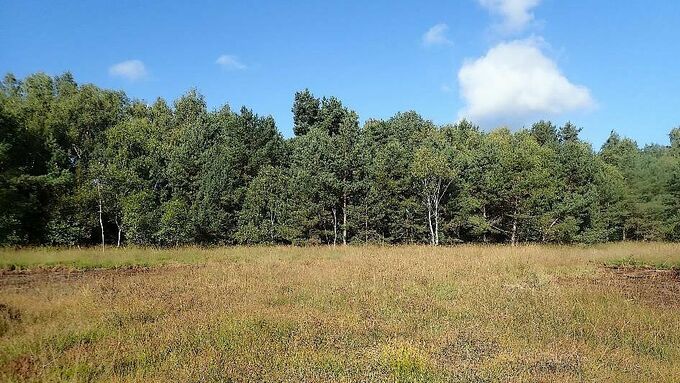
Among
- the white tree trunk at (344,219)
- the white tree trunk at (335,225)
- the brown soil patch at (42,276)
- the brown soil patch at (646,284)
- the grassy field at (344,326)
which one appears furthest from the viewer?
the white tree trunk at (335,225)

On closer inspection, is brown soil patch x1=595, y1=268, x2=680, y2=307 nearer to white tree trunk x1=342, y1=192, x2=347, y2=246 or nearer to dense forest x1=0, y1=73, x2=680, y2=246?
dense forest x1=0, y1=73, x2=680, y2=246

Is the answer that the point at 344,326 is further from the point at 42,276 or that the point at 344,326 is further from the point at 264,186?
the point at 264,186

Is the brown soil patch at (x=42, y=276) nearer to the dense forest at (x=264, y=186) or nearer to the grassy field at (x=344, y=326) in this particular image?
the grassy field at (x=344, y=326)

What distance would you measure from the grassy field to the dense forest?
1784 cm

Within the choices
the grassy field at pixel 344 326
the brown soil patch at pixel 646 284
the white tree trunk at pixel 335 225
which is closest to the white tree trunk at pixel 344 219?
the white tree trunk at pixel 335 225

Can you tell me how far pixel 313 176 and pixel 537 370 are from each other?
2859cm

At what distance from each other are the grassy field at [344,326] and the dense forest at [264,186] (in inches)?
702

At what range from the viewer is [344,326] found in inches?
300

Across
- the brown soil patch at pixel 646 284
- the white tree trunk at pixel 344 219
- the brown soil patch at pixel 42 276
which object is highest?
the white tree trunk at pixel 344 219

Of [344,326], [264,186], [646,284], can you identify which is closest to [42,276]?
[344,326]

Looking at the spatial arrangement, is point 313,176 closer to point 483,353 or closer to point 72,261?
point 72,261

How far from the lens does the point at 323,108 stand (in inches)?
2082

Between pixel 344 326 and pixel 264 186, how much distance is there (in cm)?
2770

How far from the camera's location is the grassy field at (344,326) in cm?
559
